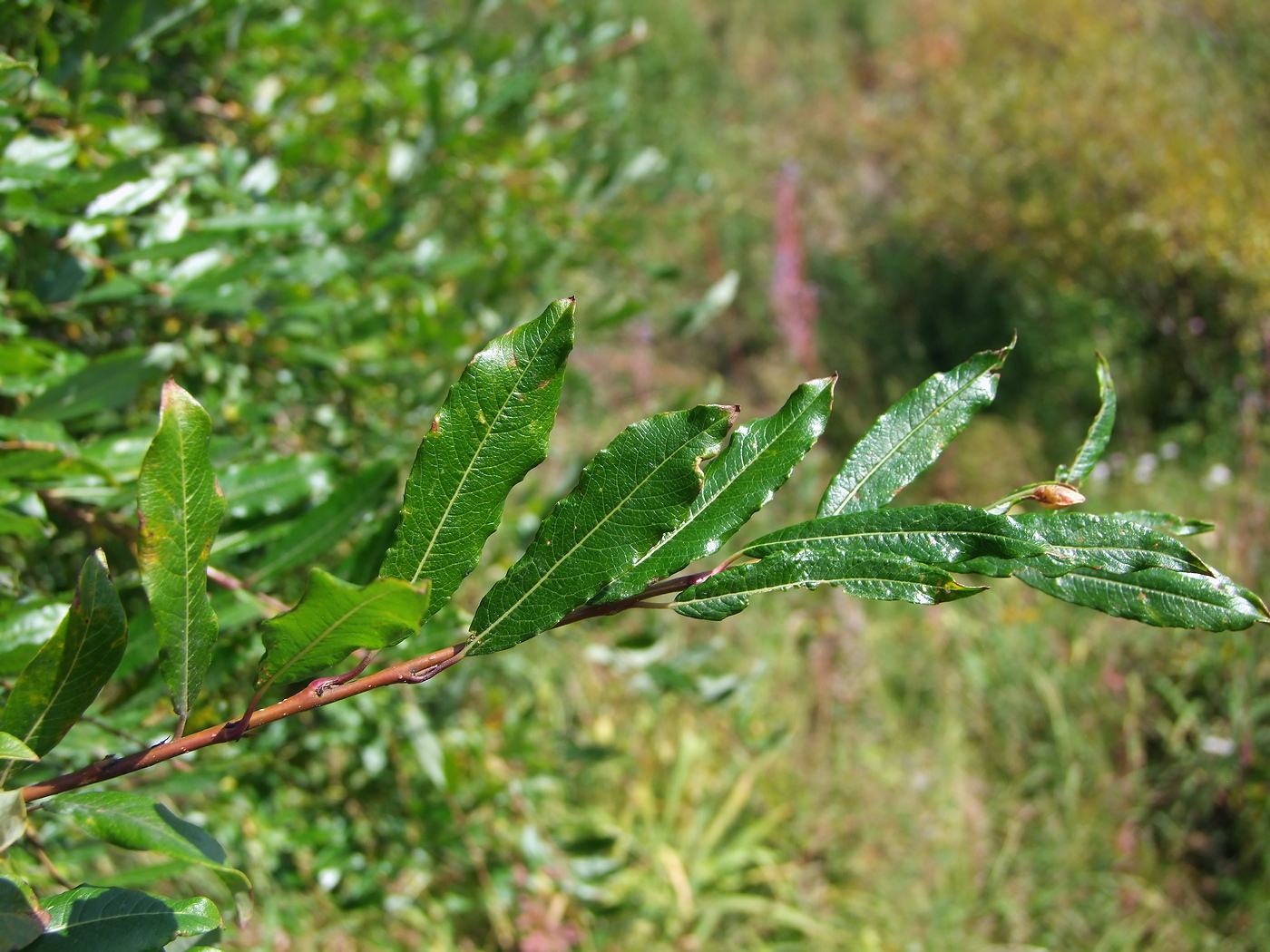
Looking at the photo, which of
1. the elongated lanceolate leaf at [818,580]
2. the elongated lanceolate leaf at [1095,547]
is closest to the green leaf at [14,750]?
the elongated lanceolate leaf at [818,580]

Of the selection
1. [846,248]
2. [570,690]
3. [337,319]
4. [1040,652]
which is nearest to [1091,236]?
[846,248]

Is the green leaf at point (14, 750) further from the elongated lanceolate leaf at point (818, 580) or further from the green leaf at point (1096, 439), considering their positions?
the green leaf at point (1096, 439)

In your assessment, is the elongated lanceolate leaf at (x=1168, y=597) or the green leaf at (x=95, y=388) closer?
the elongated lanceolate leaf at (x=1168, y=597)

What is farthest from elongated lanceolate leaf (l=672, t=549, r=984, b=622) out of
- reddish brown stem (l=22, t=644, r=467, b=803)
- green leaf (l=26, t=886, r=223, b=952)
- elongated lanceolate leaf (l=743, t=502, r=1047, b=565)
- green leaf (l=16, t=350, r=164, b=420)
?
green leaf (l=16, t=350, r=164, b=420)

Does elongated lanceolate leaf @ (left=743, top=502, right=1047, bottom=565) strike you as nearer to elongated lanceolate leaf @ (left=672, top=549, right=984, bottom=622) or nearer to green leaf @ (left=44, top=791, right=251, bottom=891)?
elongated lanceolate leaf @ (left=672, top=549, right=984, bottom=622)


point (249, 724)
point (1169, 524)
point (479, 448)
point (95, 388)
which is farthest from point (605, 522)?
point (95, 388)

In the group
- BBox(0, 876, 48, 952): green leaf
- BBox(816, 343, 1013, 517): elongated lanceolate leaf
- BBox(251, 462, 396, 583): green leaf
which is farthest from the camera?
BBox(251, 462, 396, 583): green leaf
